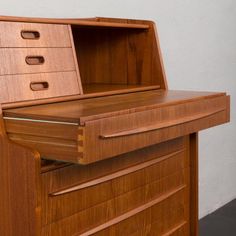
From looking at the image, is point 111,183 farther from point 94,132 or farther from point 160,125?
point 94,132

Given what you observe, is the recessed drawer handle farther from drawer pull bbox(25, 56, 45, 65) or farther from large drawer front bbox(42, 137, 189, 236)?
large drawer front bbox(42, 137, 189, 236)

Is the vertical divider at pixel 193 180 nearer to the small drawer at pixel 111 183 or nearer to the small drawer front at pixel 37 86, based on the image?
the small drawer at pixel 111 183

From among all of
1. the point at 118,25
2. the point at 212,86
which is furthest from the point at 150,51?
the point at 212,86

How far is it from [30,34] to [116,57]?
60 cm

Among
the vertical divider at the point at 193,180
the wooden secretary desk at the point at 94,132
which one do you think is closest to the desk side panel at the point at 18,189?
the wooden secretary desk at the point at 94,132

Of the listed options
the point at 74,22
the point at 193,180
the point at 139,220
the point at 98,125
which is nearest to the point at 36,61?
the point at 74,22

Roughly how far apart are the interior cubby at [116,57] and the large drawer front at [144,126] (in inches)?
12.5

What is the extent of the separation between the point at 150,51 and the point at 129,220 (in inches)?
28.0

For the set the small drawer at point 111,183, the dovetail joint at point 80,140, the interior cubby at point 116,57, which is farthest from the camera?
the interior cubby at point 116,57

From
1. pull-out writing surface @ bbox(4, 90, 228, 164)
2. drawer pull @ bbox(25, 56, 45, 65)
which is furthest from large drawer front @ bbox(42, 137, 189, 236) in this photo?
drawer pull @ bbox(25, 56, 45, 65)

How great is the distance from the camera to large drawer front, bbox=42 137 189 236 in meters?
1.38

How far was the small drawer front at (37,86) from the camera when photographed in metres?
1.39

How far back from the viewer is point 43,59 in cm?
152

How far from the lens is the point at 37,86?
1.50 metres
